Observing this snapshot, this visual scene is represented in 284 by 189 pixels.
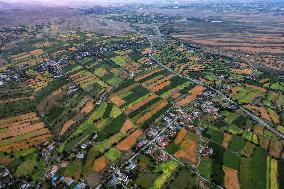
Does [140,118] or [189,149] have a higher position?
[140,118]

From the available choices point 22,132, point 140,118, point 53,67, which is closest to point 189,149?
point 140,118

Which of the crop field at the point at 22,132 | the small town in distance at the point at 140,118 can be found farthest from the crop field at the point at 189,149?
the crop field at the point at 22,132

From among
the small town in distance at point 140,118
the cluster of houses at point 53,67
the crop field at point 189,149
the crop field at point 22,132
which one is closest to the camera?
the small town in distance at point 140,118

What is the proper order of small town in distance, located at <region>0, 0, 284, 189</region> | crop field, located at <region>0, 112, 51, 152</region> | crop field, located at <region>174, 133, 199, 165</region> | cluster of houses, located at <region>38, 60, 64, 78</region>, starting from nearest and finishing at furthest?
1. small town in distance, located at <region>0, 0, 284, 189</region>
2. crop field, located at <region>174, 133, 199, 165</region>
3. crop field, located at <region>0, 112, 51, 152</region>
4. cluster of houses, located at <region>38, 60, 64, 78</region>

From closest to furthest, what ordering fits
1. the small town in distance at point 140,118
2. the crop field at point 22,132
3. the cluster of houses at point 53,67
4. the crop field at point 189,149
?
the small town in distance at point 140,118 → the crop field at point 189,149 → the crop field at point 22,132 → the cluster of houses at point 53,67

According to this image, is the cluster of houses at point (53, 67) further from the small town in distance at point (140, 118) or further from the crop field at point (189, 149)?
the crop field at point (189, 149)

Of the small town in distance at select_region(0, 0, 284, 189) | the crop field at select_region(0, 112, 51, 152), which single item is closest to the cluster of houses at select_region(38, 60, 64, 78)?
the small town in distance at select_region(0, 0, 284, 189)

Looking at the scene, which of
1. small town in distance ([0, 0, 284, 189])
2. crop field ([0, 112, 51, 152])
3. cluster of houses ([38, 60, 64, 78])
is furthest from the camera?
cluster of houses ([38, 60, 64, 78])

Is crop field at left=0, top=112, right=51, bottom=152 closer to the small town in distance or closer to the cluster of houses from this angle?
the small town in distance

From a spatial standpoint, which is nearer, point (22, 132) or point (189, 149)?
point (189, 149)

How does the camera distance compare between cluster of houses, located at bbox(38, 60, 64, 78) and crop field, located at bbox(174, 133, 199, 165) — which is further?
cluster of houses, located at bbox(38, 60, 64, 78)

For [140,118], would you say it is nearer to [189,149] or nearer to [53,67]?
[189,149]

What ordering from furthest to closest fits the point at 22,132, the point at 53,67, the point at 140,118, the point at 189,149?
the point at 53,67, the point at 140,118, the point at 22,132, the point at 189,149
